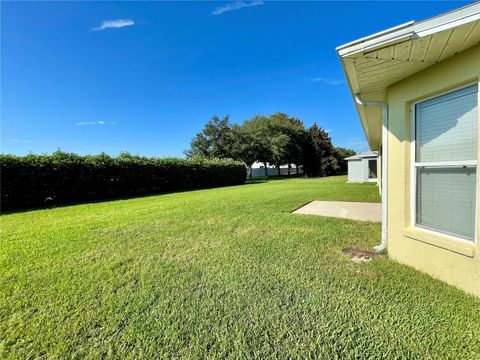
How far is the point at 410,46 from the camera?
2.25 metres

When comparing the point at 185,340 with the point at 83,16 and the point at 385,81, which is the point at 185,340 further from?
the point at 83,16

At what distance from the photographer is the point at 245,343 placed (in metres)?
1.84

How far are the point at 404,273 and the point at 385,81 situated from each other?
2.67 metres

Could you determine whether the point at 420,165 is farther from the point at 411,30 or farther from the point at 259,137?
the point at 259,137

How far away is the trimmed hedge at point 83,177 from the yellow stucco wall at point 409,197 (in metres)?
13.5

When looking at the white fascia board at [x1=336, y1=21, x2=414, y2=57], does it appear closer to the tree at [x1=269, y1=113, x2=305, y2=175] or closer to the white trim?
the white trim

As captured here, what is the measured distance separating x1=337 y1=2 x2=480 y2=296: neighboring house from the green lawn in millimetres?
428

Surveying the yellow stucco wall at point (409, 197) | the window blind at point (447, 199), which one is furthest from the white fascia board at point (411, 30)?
the window blind at point (447, 199)

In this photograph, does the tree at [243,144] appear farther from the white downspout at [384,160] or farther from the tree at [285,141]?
A: the white downspout at [384,160]

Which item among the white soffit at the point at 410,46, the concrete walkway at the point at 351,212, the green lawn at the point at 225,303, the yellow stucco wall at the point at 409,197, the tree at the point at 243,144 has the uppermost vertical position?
the tree at the point at 243,144

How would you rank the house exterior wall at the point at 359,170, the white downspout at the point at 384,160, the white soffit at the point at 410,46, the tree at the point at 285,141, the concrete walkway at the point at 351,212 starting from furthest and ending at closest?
the tree at the point at 285,141 → the house exterior wall at the point at 359,170 → the concrete walkway at the point at 351,212 → the white downspout at the point at 384,160 → the white soffit at the point at 410,46

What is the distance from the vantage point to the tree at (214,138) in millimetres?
38569

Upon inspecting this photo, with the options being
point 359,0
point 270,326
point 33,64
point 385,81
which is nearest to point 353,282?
point 270,326

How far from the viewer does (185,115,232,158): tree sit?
38569 mm
